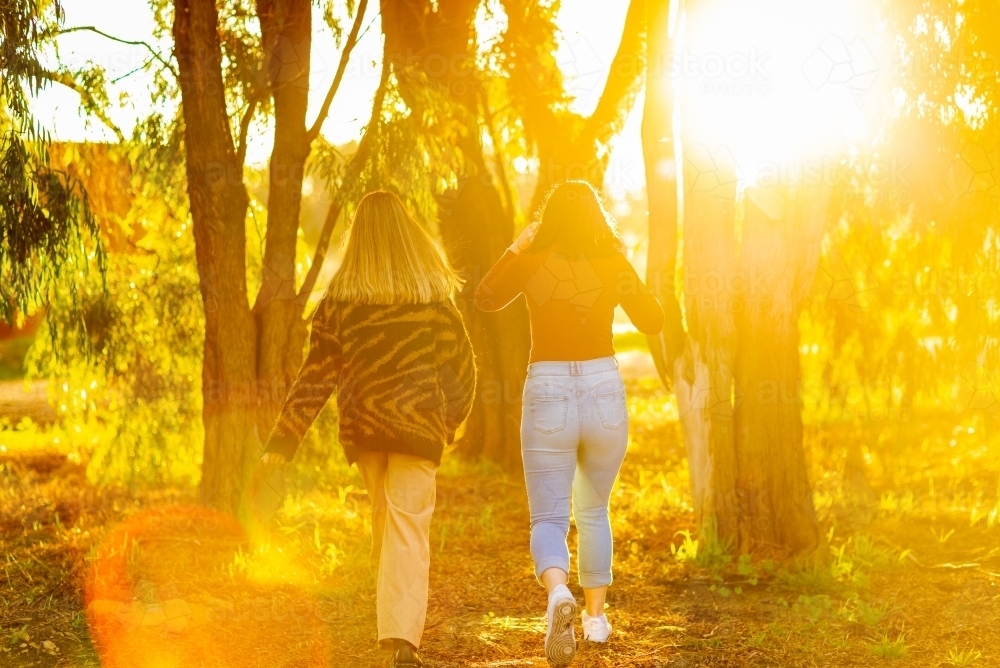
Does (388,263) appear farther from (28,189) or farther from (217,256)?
(28,189)

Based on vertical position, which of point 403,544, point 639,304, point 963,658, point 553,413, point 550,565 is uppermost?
point 639,304

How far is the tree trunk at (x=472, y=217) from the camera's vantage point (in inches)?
348

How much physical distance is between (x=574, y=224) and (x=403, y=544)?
156 centimetres

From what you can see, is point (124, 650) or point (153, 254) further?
point (153, 254)

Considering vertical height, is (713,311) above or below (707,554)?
above

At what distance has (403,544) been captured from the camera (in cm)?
458

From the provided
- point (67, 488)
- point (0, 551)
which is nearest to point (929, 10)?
point (0, 551)

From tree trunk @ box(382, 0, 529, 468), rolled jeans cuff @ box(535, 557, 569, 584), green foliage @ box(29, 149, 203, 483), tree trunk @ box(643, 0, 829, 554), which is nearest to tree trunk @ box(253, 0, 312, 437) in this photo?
tree trunk @ box(382, 0, 529, 468)

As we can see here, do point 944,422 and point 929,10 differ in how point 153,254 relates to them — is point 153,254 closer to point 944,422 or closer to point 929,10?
point 929,10

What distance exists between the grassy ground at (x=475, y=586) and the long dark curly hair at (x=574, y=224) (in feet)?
6.09

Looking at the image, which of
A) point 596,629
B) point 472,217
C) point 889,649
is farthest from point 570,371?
point 472,217

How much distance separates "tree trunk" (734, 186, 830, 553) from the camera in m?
6.69

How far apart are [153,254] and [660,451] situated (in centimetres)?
607

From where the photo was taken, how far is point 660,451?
492 inches
